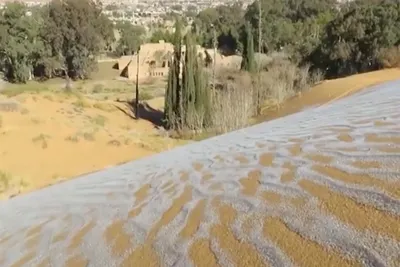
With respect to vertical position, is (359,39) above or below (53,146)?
above

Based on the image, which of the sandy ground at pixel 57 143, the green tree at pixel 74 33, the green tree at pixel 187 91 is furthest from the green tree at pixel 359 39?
the green tree at pixel 74 33

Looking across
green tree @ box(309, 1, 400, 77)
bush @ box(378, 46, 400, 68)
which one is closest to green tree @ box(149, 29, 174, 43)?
green tree @ box(309, 1, 400, 77)

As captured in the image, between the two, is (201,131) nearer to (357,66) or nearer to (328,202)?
(357,66)

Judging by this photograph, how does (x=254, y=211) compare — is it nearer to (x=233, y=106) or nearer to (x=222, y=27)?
(x=233, y=106)

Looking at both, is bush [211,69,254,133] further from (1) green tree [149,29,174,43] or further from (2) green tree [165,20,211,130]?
(1) green tree [149,29,174,43]

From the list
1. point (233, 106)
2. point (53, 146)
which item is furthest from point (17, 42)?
point (53, 146)

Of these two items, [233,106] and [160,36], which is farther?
[160,36]

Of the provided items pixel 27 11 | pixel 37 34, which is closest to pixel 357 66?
pixel 37 34
